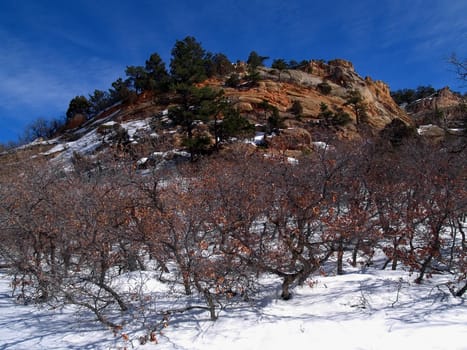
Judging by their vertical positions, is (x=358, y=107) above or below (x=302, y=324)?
above

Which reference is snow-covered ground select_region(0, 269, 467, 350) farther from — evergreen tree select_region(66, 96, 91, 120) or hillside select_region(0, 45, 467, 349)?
evergreen tree select_region(66, 96, 91, 120)

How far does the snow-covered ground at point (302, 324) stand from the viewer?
520cm

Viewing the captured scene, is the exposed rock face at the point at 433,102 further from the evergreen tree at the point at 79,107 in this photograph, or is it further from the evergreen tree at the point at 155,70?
the evergreen tree at the point at 79,107

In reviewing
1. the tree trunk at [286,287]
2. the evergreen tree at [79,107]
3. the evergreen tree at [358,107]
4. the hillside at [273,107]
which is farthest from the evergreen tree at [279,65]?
the tree trunk at [286,287]

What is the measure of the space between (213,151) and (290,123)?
13.2 metres

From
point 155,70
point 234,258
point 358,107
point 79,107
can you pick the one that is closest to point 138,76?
point 155,70

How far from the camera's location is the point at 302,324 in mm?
5812

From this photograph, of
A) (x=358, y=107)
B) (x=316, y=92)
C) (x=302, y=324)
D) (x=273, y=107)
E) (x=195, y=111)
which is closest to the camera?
(x=302, y=324)

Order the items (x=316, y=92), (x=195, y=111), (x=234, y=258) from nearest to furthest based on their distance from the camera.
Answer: (x=234, y=258) → (x=195, y=111) → (x=316, y=92)

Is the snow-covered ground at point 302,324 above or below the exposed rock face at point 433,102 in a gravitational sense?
below

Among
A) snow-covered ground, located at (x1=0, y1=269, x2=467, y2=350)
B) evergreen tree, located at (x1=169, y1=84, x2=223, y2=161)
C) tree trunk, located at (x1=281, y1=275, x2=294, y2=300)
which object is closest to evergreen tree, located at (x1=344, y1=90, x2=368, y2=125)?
evergreen tree, located at (x1=169, y1=84, x2=223, y2=161)

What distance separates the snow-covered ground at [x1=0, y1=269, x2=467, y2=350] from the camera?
5203mm

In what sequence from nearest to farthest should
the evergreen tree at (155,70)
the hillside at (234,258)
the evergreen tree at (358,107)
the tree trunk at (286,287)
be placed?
the hillside at (234,258) → the tree trunk at (286,287) → the evergreen tree at (358,107) → the evergreen tree at (155,70)

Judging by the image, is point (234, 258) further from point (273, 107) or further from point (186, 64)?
point (186, 64)
